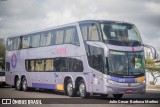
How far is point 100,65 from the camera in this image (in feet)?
40.6

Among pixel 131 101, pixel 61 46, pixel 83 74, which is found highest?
pixel 61 46

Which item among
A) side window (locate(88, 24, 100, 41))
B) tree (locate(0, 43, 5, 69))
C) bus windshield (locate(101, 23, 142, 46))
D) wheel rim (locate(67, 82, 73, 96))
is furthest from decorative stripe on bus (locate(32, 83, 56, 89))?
bus windshield (locate(101, 23, 142, 46))

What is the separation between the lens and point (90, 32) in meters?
12.9

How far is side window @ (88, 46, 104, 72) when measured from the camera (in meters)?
12.4

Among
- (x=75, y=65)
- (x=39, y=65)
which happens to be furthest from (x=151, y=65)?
(x=39, y=65)

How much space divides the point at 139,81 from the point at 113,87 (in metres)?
0.96

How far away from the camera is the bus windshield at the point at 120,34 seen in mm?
12141

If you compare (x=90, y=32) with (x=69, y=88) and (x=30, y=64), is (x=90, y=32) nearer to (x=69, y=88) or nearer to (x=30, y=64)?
(x=69, y=88)

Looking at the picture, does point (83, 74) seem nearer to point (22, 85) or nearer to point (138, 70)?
point (138, 70)

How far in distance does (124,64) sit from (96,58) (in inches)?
42.4

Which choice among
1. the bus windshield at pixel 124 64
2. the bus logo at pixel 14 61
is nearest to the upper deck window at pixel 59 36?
the bus logo at pixel 14 61

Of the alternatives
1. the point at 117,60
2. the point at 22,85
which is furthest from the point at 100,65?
the point at 22,85

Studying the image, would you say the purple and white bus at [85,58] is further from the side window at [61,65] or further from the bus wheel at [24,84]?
the bus wheel at [24,84]

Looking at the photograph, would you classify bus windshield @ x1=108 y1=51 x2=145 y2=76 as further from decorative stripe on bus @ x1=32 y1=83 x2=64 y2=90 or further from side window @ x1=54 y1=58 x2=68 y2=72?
decorative stripe on bus @ x1=32 y1=83 x2=64 y2=90
